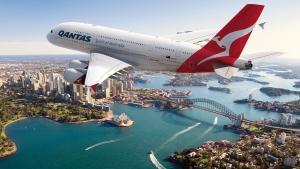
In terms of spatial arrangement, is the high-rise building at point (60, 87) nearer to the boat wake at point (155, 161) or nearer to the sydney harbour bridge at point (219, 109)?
the sydney harbour bridge at point (219, 109)

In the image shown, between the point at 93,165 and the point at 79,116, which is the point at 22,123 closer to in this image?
the point at 79,116

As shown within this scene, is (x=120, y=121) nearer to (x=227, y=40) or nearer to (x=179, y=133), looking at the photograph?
(x=179, y=133)

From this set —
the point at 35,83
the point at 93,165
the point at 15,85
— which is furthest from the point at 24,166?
the point at 15,85

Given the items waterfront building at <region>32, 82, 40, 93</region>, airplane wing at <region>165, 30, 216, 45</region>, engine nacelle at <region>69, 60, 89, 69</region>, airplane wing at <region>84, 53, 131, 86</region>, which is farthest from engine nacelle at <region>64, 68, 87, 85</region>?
waterfront building at <region>32, 82, 40, 93</region>

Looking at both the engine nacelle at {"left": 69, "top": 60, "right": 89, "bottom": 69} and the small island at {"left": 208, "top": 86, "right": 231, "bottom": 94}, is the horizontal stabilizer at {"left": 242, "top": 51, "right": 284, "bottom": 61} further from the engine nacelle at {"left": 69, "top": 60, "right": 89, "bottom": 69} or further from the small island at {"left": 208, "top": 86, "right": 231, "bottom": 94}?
the small island at {"left": 208, "top": 86, "right": 231, "bottom": 94}

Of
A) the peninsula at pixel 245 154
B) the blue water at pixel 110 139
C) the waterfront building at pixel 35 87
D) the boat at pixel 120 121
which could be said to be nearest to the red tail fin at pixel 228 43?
the peninsula at pixel 245 154

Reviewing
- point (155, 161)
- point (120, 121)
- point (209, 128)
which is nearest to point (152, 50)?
point (155, 161)
